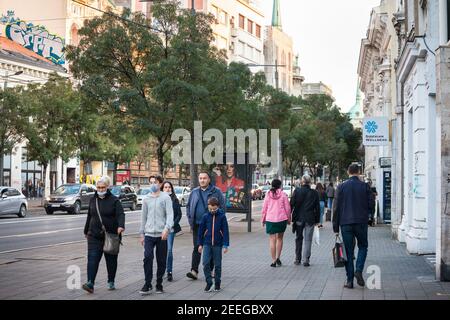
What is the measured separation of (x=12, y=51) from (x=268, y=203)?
48.6m

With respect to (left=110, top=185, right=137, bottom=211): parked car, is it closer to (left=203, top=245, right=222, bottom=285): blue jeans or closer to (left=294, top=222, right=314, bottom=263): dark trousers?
(left=294, top=222, right=314, bottom=263): dark trousers

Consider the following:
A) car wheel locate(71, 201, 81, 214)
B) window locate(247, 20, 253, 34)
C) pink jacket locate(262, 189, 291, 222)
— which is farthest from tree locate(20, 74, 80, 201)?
window locate(247, 20, 253, 34)

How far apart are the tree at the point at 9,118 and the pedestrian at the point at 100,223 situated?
1309 inches

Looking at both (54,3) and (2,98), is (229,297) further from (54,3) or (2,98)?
(54,3)

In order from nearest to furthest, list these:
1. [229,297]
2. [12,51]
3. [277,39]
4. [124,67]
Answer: [229,297], [124,67], [12,51], [277,39]

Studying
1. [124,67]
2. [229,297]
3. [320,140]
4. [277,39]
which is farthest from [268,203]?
[277,39]

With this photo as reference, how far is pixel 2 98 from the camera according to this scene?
43.6 m

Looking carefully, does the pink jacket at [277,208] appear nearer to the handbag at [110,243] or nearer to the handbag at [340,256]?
the handbag at [340,256]

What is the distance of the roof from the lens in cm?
5859

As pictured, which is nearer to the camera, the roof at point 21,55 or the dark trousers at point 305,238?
the dark trousers at point 305,238

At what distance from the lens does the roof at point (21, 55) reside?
58.6 m

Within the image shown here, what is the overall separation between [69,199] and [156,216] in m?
30.1

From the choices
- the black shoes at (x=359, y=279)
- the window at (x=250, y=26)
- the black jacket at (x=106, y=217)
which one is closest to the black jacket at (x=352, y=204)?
the black shoes at (x=359, y=279)

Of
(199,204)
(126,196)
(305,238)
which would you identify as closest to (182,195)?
(126,196)
